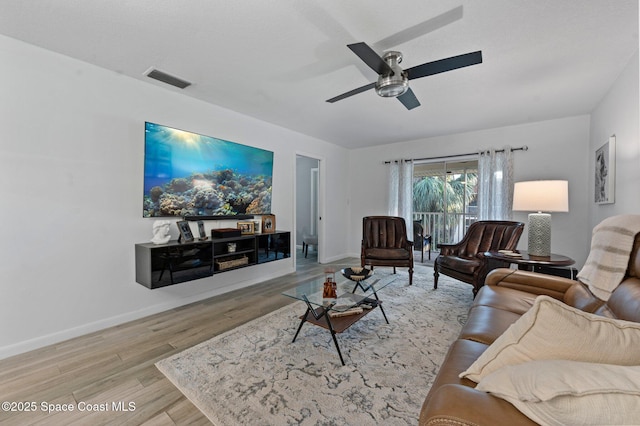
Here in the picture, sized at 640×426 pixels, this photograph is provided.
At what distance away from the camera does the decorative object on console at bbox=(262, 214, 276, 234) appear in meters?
3.92

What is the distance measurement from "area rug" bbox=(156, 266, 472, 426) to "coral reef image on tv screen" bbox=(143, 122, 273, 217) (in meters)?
1.52

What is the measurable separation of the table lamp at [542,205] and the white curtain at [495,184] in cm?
153

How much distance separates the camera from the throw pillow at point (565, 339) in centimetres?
75

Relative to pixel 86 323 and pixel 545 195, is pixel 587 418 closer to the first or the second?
pixel 545 195

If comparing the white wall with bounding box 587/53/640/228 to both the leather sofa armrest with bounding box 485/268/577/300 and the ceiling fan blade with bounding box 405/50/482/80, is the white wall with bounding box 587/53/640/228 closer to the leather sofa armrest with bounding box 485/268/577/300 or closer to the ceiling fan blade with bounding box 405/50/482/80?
the leather sofa armrest with bounding box 485/268/577/300

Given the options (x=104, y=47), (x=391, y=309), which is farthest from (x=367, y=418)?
(x=104, y=47)

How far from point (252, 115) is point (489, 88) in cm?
292

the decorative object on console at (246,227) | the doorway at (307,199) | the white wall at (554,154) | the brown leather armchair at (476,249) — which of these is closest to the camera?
the brown leather armchair at (476,249)

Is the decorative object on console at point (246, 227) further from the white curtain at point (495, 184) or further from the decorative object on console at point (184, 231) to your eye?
the white curtain at point (495, 184)

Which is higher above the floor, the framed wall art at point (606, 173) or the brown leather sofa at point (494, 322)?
the framed wall art at point (606, 173)

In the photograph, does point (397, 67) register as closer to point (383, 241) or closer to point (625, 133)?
point (625, 133)

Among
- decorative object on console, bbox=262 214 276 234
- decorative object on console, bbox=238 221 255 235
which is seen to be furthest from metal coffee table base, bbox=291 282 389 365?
decorative object on console, bbox=262 214 276 234

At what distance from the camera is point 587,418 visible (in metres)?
0.58

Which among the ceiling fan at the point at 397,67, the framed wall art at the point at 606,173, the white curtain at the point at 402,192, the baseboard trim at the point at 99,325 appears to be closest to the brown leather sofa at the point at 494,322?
the ceiling fan at the point at 397,67
